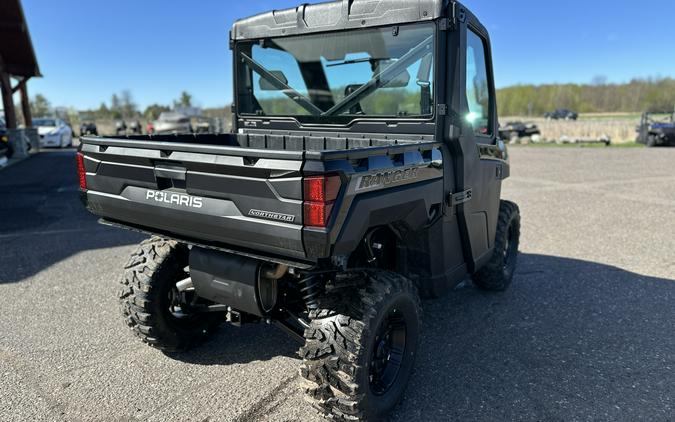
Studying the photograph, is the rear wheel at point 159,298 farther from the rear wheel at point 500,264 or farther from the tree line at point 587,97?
the tree line at point 587,97

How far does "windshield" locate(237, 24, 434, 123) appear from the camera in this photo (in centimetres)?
324

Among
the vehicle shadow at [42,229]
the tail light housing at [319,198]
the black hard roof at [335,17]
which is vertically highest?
the black hard roof at [335,17]

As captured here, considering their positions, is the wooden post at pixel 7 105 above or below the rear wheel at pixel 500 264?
above

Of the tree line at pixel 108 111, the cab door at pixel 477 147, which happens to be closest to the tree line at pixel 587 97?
the tree line at pixel 108 111

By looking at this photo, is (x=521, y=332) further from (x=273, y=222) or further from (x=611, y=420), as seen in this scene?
(x=273, y=222)

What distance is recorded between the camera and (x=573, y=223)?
7.85 metres

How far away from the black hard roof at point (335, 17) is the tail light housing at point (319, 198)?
1.51 meters

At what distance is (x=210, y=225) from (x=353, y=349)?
984 millimetres

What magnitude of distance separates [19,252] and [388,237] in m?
5.03

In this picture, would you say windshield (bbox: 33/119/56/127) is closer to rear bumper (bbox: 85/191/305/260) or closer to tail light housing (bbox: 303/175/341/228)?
rear bumper (bbox: 85/191/305/260)

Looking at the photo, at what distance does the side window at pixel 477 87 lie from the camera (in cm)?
345

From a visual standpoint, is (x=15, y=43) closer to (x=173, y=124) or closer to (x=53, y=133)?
(x=53, y=133)

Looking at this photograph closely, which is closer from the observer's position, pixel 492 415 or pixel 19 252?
pixel 492 415

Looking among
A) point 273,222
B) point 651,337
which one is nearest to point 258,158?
point 273,222
